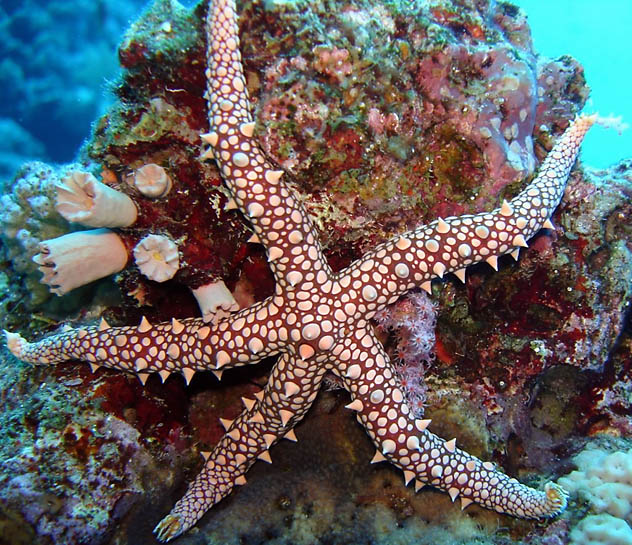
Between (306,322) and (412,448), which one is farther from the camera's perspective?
(412,448)

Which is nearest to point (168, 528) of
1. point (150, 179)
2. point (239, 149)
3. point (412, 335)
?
point (412, 335)

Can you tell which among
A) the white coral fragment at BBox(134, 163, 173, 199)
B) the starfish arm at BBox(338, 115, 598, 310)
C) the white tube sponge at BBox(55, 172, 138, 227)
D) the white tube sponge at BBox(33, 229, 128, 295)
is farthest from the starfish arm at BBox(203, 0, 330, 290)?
the white tube sponge at BBox(33, 229, 128, 295)

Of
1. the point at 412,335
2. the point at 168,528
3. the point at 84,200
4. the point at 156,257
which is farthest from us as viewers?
the point at 412,335

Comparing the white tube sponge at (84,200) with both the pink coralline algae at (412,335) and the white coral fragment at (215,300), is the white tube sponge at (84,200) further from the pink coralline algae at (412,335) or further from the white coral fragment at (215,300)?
the pink coralline algae at (412,335)

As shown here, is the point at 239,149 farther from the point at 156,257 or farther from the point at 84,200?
the point at 84,200

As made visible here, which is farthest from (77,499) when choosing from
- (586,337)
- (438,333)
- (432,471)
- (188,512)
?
(586,337)

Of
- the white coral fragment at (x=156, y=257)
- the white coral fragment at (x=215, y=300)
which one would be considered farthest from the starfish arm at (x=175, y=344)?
the white coral fragment at (x=156, y=257)

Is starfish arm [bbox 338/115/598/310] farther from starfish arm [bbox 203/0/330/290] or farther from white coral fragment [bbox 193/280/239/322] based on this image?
white coral fragment [bbox 193/280/239/322]
